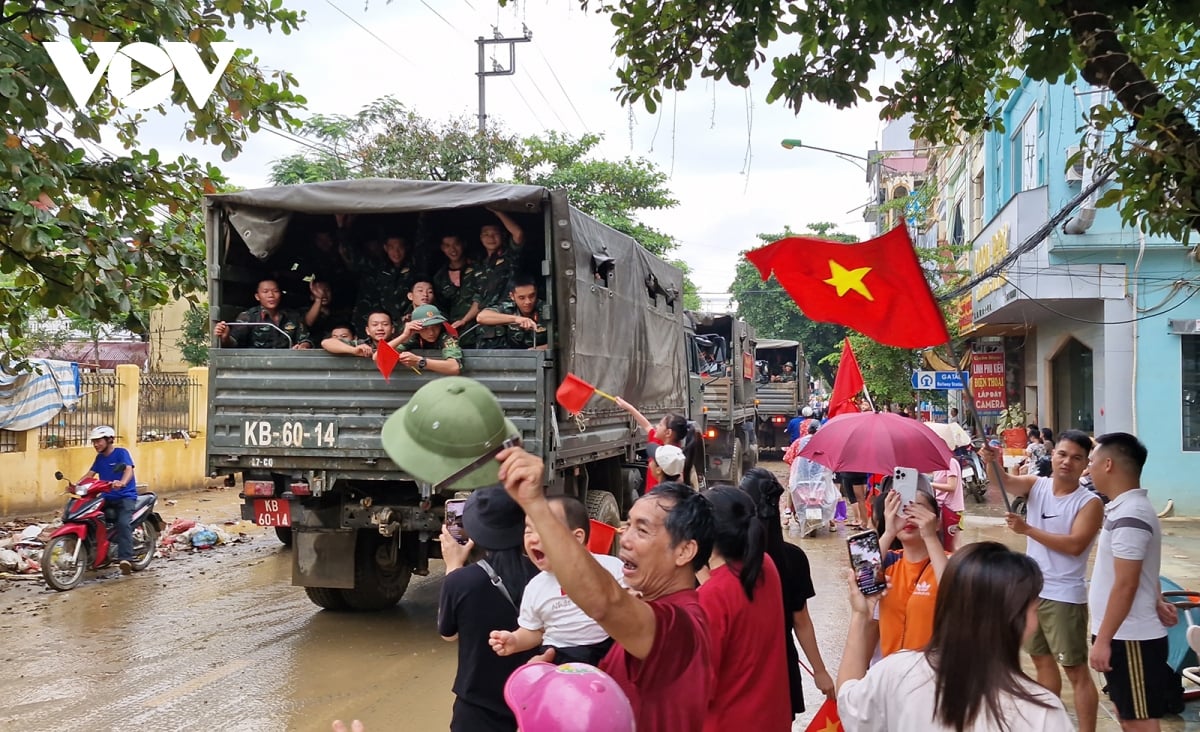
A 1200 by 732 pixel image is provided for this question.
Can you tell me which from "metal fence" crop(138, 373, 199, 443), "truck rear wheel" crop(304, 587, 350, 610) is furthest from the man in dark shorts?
"metal fence" crop(138, 373, 199, 443)

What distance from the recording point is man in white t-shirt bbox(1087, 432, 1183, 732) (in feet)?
12.9

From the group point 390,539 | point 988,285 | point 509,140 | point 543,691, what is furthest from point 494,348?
point 509,140

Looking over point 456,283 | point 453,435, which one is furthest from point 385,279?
point 453,435

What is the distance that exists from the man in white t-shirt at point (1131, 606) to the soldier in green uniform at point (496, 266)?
4370mm

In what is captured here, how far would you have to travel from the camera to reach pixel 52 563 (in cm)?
853

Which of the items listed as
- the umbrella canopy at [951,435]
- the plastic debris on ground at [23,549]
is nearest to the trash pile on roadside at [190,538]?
the plastic debris on ground at [23,549]

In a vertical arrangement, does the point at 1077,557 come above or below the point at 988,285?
below

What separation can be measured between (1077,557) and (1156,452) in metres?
11.3

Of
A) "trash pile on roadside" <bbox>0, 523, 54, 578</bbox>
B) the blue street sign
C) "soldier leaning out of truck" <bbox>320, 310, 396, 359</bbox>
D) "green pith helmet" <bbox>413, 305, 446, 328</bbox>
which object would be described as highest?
"green pith helmet" <bbox>413, 305, 446, 328</bbox>

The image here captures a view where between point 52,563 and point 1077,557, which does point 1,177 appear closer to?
point 52,563

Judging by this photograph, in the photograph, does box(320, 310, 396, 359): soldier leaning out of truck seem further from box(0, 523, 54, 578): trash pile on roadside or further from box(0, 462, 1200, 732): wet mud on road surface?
box(0, 523, 54, 578): trash pile on roadside

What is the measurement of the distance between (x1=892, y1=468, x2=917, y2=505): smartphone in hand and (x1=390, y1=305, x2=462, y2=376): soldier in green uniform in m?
3.40

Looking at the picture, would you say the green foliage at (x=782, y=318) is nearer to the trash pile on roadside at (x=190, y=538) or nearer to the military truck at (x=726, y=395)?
the military truck at (x=726, y=395)

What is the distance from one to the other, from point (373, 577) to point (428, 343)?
75.8 inches
